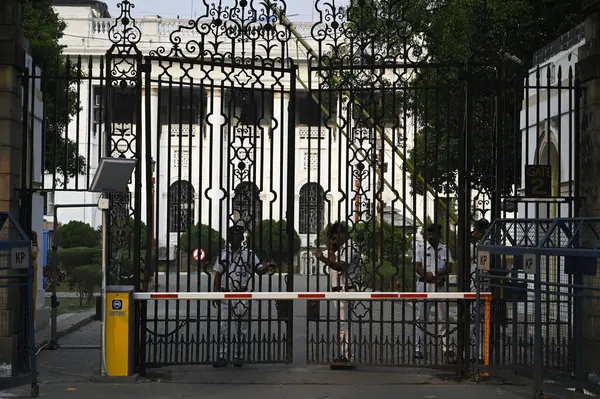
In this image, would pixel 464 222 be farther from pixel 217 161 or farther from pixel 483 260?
pixel 217 161

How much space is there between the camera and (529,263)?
960cm

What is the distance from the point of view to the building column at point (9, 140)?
11250mm

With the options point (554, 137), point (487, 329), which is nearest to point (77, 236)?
point (554, 137)

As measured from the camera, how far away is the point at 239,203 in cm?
1231

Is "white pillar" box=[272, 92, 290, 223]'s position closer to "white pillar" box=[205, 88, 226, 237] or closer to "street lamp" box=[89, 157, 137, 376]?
"white pillar" box=[205, 88, 226, 237]

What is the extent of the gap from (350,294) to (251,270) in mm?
1434

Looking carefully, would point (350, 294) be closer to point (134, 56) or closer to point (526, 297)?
point (526, 297)

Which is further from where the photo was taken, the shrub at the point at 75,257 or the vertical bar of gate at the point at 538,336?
the shrub at the point at 75,257

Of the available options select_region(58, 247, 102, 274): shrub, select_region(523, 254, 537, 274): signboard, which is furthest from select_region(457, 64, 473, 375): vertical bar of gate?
select_region(58, 247, 102, 274): shrub

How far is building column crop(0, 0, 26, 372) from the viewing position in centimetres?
1125

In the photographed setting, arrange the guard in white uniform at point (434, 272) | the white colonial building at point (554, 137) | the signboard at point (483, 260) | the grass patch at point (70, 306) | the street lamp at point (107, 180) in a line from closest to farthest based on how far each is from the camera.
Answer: the white colonial building at point (554, 137) < the signboard at point (483, 260) < the street lamp at point (107, 180) < the guard in white uniform at point (434, 272) < the grass patch at point (70, 306)

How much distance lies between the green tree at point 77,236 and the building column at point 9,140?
29369 millimetres

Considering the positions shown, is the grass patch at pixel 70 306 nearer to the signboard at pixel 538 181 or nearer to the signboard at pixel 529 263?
the signboard at pixel 538 181

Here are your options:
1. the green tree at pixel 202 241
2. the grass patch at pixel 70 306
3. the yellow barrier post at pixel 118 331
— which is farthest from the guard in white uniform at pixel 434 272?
the grass patch at pixel 70 306
